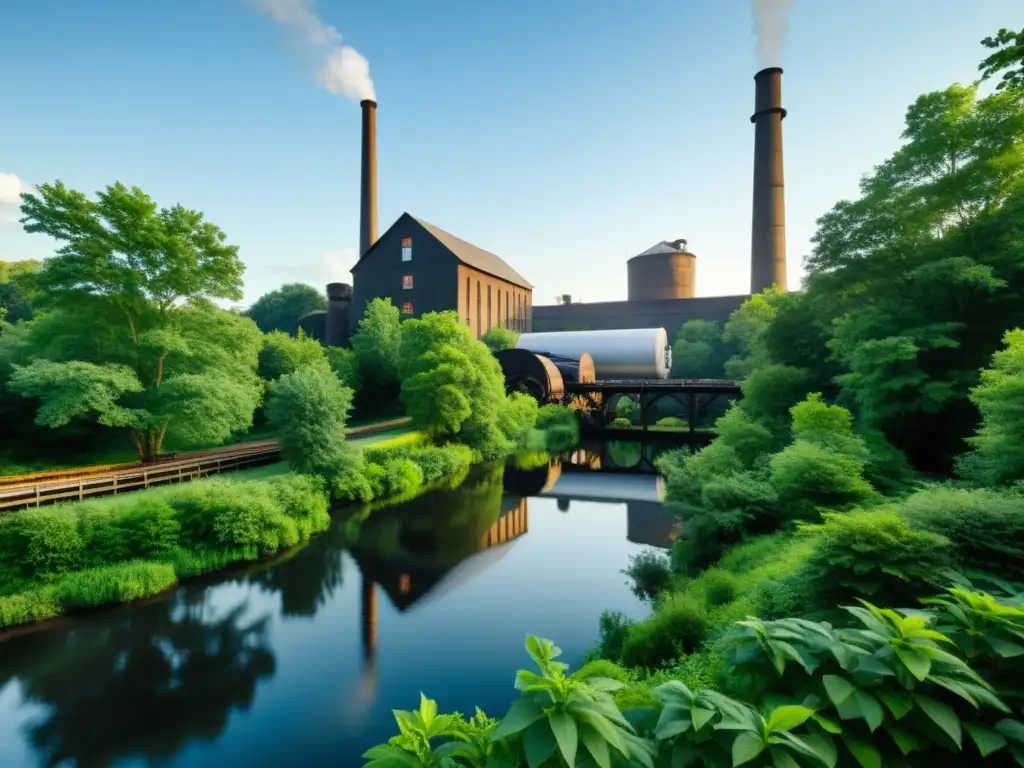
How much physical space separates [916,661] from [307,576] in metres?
13.1

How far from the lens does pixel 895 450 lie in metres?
12.1

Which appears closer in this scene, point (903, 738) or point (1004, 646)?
point (903, 738)

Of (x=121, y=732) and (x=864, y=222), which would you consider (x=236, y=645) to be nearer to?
(x=121, y=732)

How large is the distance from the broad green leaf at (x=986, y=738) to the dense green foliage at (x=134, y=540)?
14021 mm

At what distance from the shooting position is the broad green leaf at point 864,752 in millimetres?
2264

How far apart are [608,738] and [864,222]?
1751 cm

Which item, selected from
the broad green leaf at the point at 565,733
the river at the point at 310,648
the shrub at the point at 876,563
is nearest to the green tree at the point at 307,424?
the river at the point at 310,648

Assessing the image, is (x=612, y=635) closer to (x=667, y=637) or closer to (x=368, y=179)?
(x=667, y=637)

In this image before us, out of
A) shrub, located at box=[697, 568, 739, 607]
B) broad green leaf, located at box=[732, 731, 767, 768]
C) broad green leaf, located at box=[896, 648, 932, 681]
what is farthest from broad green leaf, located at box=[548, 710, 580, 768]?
shrub, located at box=[697, 568, 739, 607]

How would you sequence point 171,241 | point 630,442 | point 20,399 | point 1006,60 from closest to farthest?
point 1006,60
point 171,241
point 20,399
point 630,442

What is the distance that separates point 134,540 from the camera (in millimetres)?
12016

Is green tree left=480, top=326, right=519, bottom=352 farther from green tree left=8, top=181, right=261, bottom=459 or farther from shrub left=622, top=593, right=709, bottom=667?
shrub left=622, top=593, right=709, bottom=667

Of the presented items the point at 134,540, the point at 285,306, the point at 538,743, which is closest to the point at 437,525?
the point at 134,540

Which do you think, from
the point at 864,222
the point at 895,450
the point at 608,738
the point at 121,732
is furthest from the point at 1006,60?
the point at 121,732
